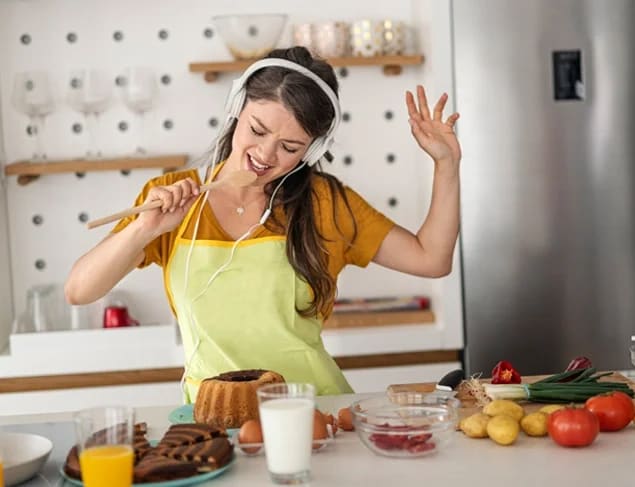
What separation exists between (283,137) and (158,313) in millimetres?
1544

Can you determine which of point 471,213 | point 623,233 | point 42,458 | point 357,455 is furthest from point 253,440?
point 623,233

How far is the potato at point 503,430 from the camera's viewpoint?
172 centimetres

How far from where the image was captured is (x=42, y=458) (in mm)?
1677

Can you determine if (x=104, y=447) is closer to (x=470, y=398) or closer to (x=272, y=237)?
(x=470, y=398)

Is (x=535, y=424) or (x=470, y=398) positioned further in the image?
(x=470, y=398)

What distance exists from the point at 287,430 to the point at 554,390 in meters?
0.61

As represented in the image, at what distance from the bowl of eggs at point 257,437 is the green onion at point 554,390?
1.15ft

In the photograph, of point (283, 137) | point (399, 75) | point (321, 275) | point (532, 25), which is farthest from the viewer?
point (399, 75)

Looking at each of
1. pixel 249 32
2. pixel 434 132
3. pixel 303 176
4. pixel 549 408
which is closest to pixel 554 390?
pixel 549 408

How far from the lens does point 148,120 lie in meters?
3.59

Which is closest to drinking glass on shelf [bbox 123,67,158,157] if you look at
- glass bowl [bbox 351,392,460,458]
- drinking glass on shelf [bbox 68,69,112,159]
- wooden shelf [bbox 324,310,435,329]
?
drinking glass on shelf [bbox 68,69,112,159]

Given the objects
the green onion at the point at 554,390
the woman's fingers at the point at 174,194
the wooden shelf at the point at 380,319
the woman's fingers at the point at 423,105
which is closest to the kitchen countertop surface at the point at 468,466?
the green onion at the point at 554,390

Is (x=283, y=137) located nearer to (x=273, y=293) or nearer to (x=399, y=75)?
(x=273, y=293)

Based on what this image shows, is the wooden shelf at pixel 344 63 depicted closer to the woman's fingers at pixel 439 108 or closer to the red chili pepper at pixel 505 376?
the woman's fingers at pixel 439 108
